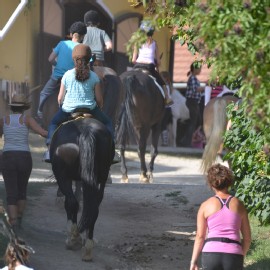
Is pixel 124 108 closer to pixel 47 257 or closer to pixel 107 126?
pixel 107 126

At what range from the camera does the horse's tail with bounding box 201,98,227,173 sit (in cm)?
1488

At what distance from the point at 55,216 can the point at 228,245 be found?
4778mm

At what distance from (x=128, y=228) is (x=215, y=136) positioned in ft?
10.6

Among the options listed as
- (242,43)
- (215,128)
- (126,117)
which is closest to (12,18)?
(126,117)

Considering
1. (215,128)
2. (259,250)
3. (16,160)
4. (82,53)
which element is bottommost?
(259,250)

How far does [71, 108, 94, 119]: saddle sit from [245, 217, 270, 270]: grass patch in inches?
84.5

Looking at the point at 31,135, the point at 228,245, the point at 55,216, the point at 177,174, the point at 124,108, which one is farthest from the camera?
the point at 31,135

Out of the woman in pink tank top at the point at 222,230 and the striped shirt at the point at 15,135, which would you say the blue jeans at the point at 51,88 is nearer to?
the striped shirt at the point at 15,135

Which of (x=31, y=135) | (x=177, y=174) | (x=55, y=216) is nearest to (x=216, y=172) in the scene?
(x=55, y=216)

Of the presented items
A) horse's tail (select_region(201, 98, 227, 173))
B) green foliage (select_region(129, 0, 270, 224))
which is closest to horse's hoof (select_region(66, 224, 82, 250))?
green foliage (select_region(129, 0, 270, 224))

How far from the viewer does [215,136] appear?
15.0 meters

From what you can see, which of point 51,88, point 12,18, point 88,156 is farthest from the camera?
point 12,18

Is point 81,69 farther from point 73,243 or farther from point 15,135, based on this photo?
point 73,243

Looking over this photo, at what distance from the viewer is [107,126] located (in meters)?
10.9
